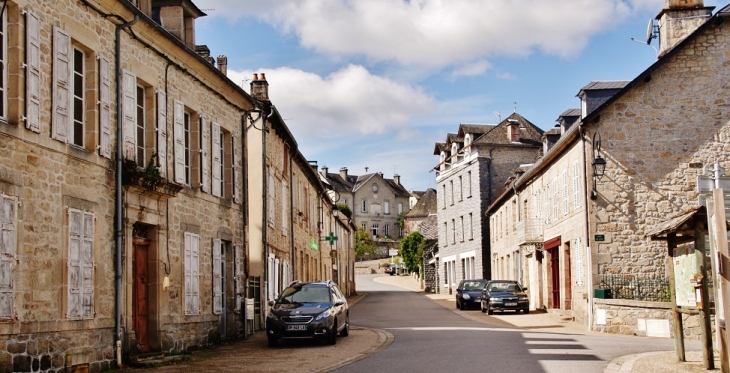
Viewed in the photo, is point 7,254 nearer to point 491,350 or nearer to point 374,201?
point 491,350

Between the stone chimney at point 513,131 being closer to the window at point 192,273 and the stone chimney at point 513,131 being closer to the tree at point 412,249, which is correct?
the tree at point 412,249

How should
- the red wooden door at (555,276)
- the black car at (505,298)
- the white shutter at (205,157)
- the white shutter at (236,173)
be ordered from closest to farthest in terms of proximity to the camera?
1. the white shutter at (205,157)
2. the white shutter at (236,173)
3. the red wooden door at (555,276)
4. the black car at (505,298)

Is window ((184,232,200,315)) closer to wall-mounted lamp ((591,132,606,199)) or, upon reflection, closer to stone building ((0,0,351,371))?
stone building ((0,0,351,371))

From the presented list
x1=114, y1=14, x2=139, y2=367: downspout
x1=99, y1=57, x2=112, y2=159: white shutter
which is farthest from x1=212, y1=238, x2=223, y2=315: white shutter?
x1=99, y1=57, x2=112, y2=159: white shutter

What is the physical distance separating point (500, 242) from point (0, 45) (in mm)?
36531

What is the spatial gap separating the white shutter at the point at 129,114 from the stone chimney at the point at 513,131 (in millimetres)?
39159

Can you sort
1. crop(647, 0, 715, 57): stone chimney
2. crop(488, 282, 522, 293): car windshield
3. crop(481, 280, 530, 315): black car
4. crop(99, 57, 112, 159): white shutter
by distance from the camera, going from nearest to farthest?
crop(99, 57, 112, 159): white shutter
crop(647, 0, 715, 57): stone chimney
crop(481, 280, 530, 315): black car
crop(488, 282, 522, 293): car windshield

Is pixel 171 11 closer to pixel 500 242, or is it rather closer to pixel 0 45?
pixel 0 45

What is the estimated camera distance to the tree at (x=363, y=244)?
99.7 m

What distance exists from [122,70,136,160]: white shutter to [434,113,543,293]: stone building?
123 ft

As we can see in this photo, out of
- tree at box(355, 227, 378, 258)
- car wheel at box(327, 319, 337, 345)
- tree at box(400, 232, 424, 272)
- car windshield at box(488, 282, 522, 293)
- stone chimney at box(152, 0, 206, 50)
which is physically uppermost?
stone chimney at box(152, 0, 206, 50)

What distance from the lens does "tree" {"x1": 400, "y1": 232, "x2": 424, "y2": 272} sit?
6931 cm

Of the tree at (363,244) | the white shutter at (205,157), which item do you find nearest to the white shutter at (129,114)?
the white shutter at (205,157)

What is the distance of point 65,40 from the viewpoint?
12.5 meters
